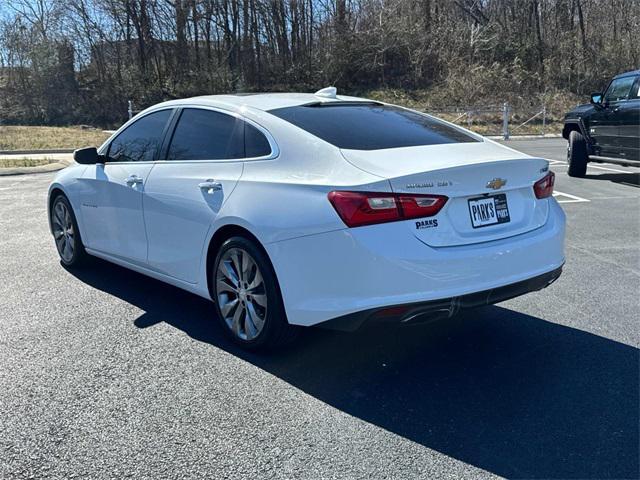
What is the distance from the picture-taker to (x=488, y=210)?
3510mm

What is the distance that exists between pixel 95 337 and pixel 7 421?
43.6 inches

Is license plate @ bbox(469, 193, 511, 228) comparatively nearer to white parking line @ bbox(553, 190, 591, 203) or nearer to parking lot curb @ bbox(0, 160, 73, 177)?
white parking line @ bbox(553, 190, 591, 203)

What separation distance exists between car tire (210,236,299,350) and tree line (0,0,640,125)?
1086 inches

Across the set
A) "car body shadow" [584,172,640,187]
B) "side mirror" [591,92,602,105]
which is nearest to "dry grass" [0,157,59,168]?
"side mirror" [591,92,602,105]

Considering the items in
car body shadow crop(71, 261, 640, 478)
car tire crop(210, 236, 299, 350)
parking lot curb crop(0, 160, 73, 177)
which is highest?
parking lot curb crop(0, 160, 73, 177)

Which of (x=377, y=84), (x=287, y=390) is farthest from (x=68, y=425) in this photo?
(x=377, y=84)

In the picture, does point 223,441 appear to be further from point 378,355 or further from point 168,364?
point 378,355

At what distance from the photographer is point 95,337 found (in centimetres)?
420

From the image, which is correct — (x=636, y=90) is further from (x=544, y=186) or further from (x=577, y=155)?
(x=544, y=186)

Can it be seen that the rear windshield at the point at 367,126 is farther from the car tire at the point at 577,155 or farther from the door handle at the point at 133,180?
the car tire at the point at 577,155

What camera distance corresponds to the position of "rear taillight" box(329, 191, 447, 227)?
10.5 feet

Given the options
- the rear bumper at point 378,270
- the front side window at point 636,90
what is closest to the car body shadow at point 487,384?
the rear bumper at point 378,270

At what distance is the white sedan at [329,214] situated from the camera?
127 inches

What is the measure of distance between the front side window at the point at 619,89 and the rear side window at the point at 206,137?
8991 mm
